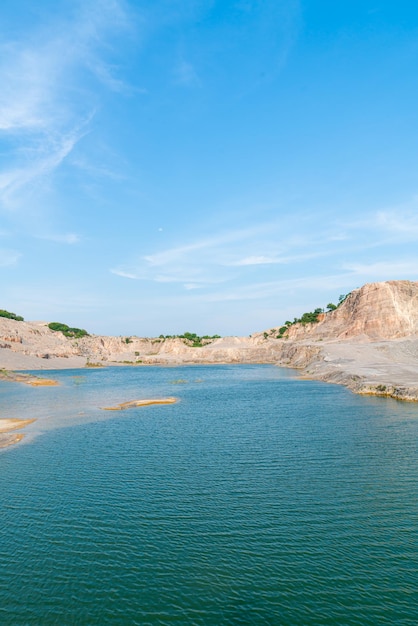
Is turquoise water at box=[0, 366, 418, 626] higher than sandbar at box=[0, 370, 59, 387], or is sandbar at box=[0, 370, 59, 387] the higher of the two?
sandbar at box=[0, 370, 59, 387]

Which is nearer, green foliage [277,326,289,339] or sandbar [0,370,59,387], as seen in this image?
sandbar [0,370,59,387]

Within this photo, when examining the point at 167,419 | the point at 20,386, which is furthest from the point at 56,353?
the point at 167,419

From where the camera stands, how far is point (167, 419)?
4856 centimetres

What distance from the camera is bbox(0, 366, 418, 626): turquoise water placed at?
1527cm

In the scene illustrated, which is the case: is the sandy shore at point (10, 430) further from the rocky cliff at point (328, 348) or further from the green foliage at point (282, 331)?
the green foliage at point (282, 331)

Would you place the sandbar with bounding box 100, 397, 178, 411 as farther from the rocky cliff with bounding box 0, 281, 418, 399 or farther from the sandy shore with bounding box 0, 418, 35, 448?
the rocky cliff with bounding box 0, 281, 418, 399

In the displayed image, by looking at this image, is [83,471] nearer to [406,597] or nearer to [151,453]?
[151,453]

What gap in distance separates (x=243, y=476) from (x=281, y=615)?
13.2 metres

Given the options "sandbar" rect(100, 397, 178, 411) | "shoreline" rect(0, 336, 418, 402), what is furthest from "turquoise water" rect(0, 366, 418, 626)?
"shoreline" rect(0, 336, 418, 402)

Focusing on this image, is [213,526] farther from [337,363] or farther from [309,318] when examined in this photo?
[309,318]

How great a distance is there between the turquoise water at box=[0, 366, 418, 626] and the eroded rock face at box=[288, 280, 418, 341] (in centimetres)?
8596

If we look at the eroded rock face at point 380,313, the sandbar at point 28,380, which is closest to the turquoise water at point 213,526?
the sandbar at point 28,380

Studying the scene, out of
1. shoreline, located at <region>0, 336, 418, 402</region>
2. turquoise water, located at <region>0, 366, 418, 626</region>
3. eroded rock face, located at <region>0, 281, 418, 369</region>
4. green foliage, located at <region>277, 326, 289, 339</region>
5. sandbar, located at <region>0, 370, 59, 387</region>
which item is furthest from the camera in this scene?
green foliage, located at <region>277, 326, 289, 339</region>

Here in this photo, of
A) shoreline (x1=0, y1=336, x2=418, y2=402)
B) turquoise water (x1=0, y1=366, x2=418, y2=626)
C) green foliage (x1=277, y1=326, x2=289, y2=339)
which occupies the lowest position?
turquoise water (x1=0, y1=366, x2=418, y2=626)
